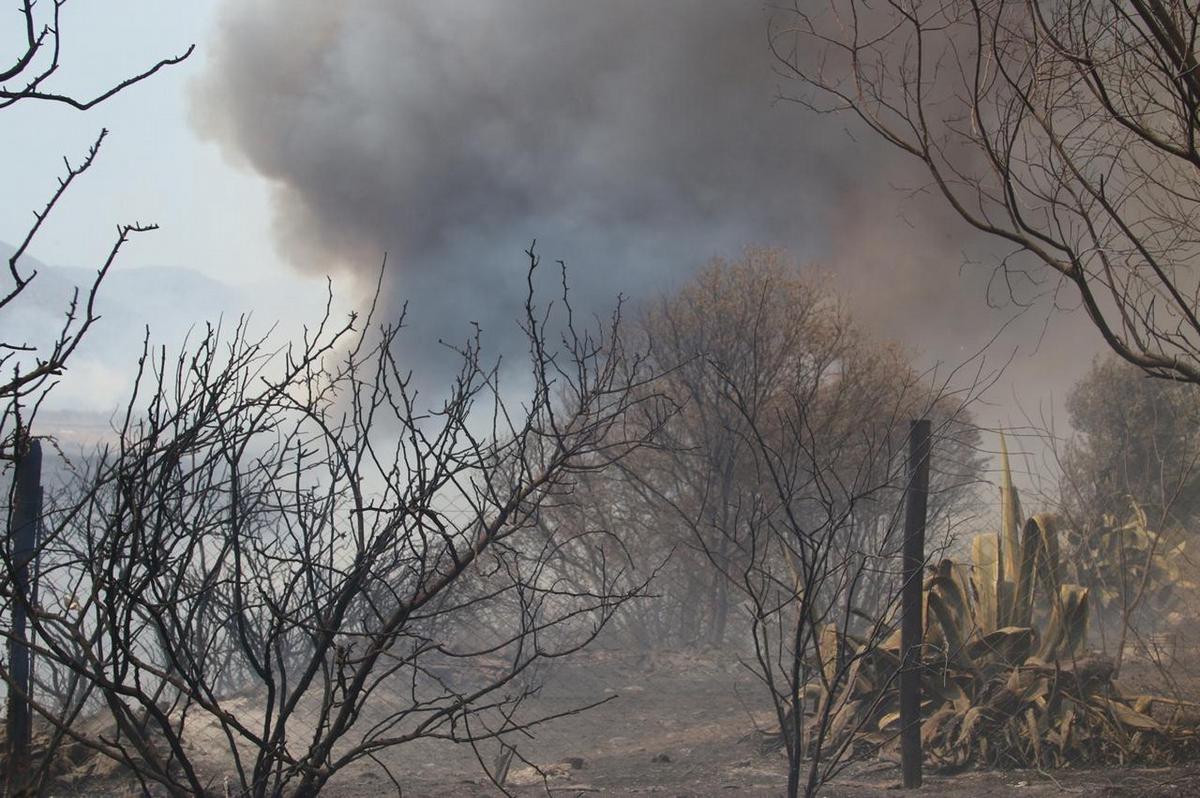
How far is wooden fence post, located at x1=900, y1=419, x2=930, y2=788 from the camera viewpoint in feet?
21.6

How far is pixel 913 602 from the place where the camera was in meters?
7.17

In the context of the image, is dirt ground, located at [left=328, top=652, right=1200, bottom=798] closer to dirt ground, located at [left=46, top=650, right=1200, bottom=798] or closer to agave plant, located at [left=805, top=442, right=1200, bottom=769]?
dirt ground, located at [left=46, top=650, right=1200, bottom=798]

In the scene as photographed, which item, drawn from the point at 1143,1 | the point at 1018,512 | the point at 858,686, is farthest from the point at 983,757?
the point at 1143,1

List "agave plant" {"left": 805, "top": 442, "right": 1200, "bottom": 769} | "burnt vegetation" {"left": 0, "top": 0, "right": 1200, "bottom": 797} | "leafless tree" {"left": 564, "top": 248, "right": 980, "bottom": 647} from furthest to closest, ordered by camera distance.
Answer: "leafless tree" {"left": 564, "top": 248, "right": 980, "bottom": 647}
"agave plant" {"left": 805, "top": 442, "right": 1200, "bottom": 769}
"burnt vegetation" {"left": 0, "top": 0, "right": 1200, "bottom": 797}

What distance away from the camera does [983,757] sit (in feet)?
27.1

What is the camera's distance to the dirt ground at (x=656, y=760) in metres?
7.51

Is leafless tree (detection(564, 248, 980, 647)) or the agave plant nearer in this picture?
the agave plant

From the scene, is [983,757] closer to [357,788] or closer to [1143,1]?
[357,788]

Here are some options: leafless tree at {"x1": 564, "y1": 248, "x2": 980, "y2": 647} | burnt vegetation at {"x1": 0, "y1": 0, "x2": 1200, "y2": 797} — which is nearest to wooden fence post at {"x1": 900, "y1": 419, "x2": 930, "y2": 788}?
burnt vegetation at {"x1": 0, "y1": 0, "x2": 1200, "y2": 797}

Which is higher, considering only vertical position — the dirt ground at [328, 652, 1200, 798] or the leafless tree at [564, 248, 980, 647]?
the leafless tree at [564, 248, 980, 647]

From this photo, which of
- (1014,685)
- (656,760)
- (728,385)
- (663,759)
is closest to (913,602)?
(1014,685)

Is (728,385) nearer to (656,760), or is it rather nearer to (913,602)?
(656,760)

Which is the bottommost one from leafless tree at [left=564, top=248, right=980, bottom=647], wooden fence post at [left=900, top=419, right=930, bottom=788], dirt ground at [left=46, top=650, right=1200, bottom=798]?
dirt ground at [left=46, top=650, right=1200, bottom=798]

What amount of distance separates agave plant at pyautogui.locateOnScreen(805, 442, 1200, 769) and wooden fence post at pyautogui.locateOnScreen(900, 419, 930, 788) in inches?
18.5
